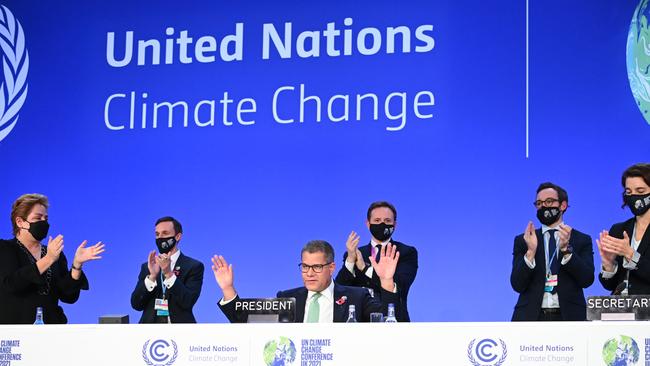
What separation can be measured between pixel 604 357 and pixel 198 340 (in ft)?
5.01

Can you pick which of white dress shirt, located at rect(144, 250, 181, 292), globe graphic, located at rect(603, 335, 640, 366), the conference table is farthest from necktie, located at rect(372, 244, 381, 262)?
globe graphic, located at rect(603, 335, 640, 366)

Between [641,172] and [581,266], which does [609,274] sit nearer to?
[581,266]

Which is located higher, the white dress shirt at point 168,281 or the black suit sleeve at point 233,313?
the white dress shirt at point 168,281

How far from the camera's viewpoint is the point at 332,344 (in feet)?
13.0

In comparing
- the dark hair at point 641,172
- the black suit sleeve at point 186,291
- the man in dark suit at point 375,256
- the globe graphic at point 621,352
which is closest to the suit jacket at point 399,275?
the man in dark suit at point 375,256

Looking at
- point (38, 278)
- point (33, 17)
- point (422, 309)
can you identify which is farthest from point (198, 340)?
point (33, 17)

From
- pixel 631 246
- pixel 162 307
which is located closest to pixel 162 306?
pixel 162 307

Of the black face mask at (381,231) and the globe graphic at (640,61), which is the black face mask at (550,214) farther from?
the globe graphic at (640,61)

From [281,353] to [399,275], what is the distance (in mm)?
1904

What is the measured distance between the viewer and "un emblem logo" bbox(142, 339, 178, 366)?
13.4 feet

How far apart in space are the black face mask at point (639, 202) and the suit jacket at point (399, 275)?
1292 millimetres

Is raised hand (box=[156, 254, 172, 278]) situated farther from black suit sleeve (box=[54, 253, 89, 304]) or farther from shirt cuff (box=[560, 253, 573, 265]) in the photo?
shirt cuff (box=[560, 253, 573, 265])

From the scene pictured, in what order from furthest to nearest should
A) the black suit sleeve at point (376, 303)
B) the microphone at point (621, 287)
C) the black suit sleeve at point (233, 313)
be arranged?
the black suit sleeve at point (376, 303)
the microphone at point (621, 287)
the black suit sleeve at point (233, 313)

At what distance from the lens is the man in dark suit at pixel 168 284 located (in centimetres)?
562
